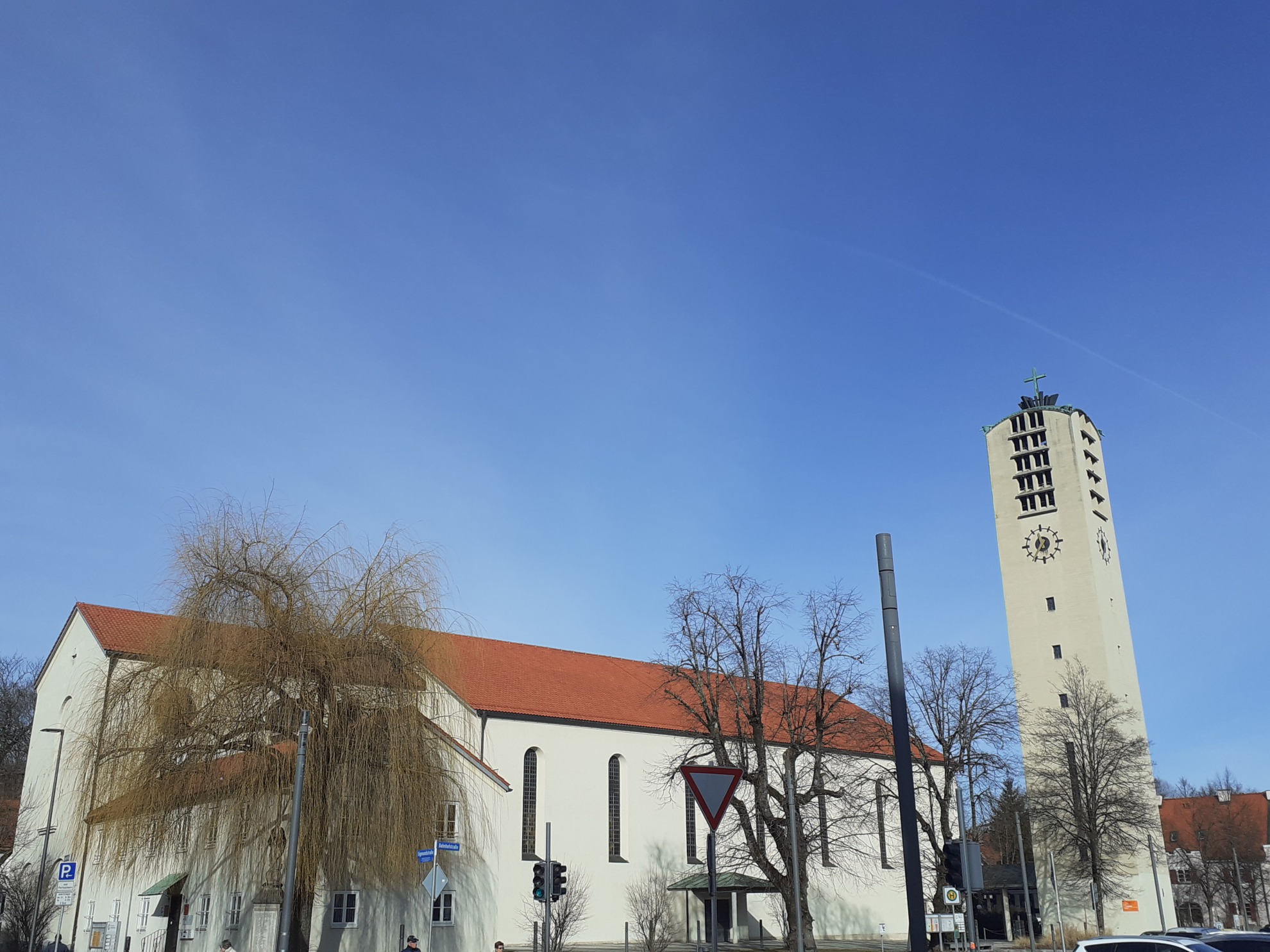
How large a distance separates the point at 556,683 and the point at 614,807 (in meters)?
6.17

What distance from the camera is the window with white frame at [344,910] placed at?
3019cm

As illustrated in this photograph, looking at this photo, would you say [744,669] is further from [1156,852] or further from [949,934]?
[1156,852]

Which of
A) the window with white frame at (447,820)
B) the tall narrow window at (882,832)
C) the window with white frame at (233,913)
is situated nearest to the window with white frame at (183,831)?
the window with white frame at (447,820)

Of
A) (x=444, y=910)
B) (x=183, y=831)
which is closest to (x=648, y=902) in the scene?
(x=444, y=910)

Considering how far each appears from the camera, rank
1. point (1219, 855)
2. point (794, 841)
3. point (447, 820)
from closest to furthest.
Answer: point (794, 841) < point (447, 820) < point (1219, 855)

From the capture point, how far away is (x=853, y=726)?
46719 mm

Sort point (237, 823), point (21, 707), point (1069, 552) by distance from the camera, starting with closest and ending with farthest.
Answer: point (237, 823) → point (1069, 552) → point (21, 707)

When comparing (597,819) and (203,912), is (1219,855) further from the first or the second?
(203,912)

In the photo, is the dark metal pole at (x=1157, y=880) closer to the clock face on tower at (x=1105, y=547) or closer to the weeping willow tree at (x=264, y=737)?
the clock face on tower at (x=1105, y=547)

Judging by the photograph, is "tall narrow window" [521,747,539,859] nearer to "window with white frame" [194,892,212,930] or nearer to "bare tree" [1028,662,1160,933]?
"window with white frame" [194,892,212,930]

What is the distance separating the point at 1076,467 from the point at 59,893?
54581mm

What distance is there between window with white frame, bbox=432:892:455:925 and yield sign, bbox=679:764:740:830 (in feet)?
85.2

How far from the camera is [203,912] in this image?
32.0 meters

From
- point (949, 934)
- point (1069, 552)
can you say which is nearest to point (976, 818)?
point (949, 934)
